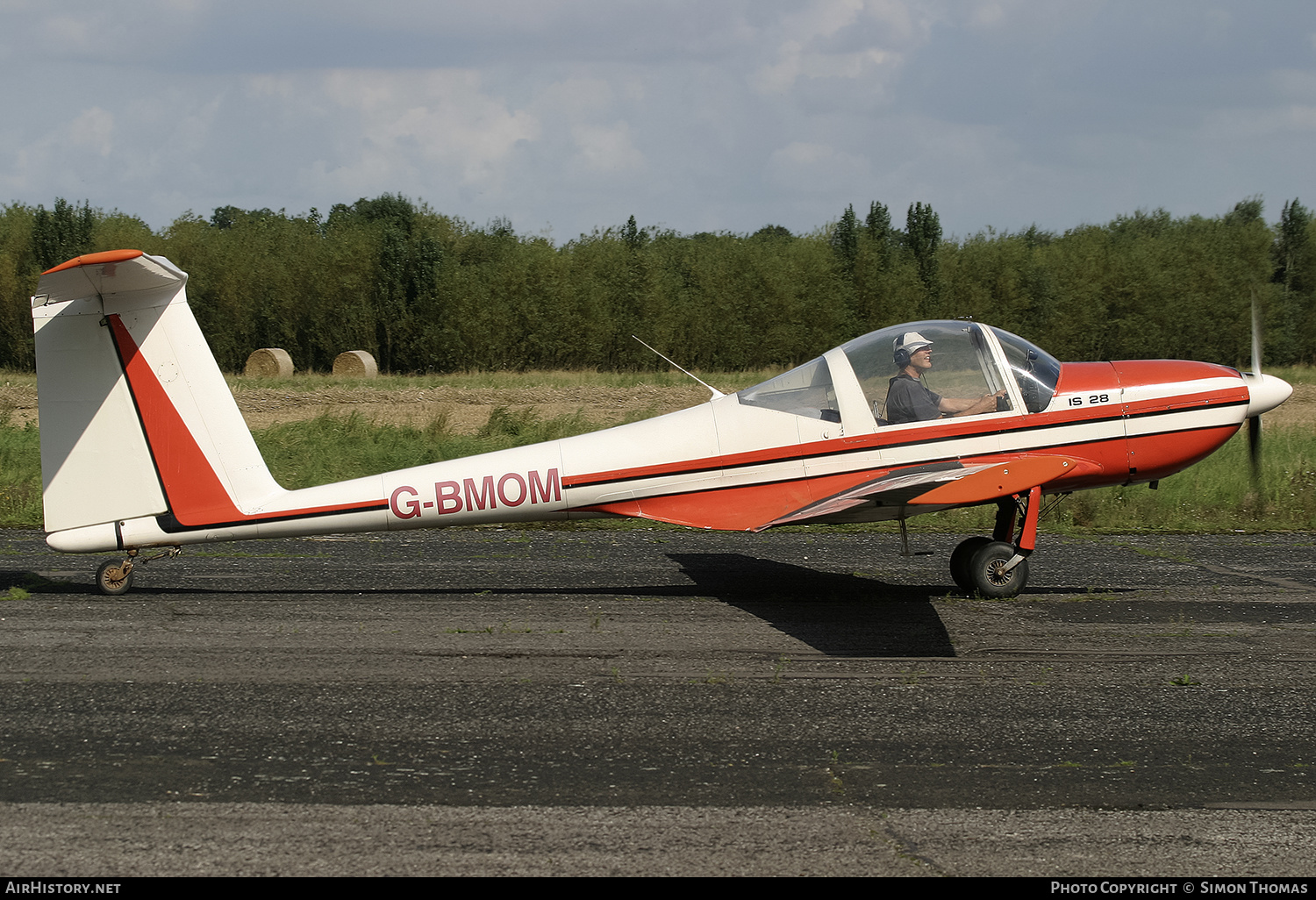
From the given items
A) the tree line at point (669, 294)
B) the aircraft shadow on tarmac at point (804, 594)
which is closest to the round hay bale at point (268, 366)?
the tree line at point (669, 294)

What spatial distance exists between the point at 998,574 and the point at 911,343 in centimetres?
201

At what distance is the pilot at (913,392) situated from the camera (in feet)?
26.3

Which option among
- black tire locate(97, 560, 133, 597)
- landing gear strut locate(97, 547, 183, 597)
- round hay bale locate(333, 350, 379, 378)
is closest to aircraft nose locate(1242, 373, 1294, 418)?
landing gear strut locate(97, 547, 183, 597)

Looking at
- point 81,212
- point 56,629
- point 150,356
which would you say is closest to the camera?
point 56,629

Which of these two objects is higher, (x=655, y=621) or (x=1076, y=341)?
(x=1076, y=341)

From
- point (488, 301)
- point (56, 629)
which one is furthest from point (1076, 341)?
point (56, 629)

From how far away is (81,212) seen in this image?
5100cm

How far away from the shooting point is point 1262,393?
834 cm

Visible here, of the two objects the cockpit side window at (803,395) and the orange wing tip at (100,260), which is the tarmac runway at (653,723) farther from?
the orange wing tip at (100,260)

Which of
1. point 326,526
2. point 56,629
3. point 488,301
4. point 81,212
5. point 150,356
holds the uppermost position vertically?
point 81,212

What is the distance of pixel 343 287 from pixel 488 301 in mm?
7988

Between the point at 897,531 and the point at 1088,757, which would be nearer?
the point at 1088,757

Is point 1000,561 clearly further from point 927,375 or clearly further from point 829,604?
point 927,375

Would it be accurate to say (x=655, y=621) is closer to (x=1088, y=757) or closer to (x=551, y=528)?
(x=1088, y=757)
